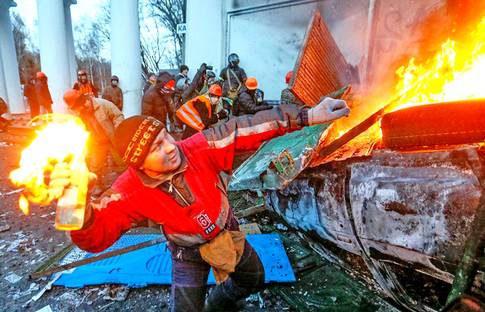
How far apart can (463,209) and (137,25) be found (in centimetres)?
1026

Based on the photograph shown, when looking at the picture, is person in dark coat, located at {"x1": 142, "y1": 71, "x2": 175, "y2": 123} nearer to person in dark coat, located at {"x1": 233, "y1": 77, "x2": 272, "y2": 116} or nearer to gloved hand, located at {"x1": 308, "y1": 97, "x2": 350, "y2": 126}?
person in dark coat, located at {"x1": 233, "y1": 77, "x2": 272, "y2": 116}

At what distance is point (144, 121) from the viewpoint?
5.71 ft

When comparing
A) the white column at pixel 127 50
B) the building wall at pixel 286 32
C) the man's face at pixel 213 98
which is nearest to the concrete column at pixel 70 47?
the white column at pixel 127 50

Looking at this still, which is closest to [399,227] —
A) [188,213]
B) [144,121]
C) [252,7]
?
[188,213]

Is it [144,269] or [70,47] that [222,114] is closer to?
[144,269]

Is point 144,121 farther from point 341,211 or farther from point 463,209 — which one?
point 463,209

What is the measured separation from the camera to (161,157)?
5.66ft

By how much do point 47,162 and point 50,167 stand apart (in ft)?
0.09

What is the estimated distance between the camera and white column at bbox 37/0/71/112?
1026 cm

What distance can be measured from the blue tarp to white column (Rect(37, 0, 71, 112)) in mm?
9055

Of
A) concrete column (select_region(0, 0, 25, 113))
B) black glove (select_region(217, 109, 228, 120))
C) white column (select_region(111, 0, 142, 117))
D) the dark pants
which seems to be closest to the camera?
the dark pants

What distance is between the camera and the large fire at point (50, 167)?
139cm

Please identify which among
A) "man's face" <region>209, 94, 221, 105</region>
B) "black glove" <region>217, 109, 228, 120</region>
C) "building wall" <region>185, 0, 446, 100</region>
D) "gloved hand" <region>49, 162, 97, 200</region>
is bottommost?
"gloved hand" <region>49, 162, 97, 200</region>

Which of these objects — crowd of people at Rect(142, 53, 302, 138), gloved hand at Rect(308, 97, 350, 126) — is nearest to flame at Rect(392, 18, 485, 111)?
gloved hand at Rect(308, 97, 350, 126)
